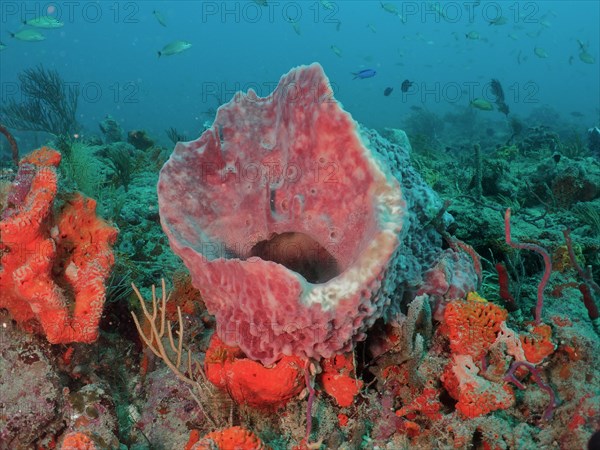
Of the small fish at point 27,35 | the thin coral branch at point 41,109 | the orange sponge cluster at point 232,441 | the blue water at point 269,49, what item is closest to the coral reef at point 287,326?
the orange sponge cluster at point 232,441

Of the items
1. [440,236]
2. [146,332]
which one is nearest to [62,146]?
[146,332]

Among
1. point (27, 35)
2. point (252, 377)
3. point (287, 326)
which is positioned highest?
point (27, 35)

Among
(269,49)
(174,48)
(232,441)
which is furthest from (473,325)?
(269,49)

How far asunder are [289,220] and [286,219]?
0.02m

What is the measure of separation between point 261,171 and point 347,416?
69.4 inches

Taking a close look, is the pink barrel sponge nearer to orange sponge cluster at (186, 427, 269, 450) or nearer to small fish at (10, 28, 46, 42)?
orange sponge cluster at (186, 427, 269, 450)

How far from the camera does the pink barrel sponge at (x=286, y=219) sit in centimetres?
190

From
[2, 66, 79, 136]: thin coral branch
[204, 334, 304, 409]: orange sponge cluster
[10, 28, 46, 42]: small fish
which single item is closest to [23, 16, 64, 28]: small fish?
[2, 66, 79, 136]: thin coral branch

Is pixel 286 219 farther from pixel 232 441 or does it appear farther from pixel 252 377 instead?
pixel 232 441

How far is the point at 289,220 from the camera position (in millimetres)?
3039

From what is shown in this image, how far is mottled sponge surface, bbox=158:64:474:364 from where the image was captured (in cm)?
190

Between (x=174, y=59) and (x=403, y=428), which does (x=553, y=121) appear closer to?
(x=403, y=428)

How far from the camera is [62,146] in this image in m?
7.38

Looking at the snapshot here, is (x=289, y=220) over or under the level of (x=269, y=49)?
over
